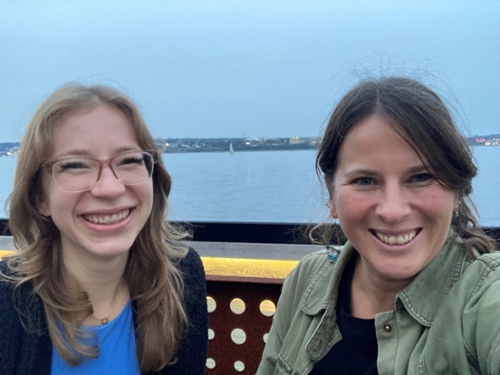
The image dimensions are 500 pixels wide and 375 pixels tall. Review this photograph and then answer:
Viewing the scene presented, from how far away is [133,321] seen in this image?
134 centimetres

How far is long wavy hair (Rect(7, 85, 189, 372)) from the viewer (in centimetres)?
120

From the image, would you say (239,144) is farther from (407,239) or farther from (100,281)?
(407,239)

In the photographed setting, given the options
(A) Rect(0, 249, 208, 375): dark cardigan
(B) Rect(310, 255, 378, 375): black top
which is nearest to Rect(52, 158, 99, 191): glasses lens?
(A) Rect(0, 249, 208, 375): dark cardigan

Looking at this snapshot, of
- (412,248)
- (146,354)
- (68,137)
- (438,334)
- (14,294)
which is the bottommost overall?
(146,354)

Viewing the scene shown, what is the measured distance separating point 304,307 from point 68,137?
0.74 metres

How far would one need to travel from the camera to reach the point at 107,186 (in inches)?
45.5

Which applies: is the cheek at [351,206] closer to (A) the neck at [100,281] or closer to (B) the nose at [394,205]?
(B) the nose at [394,205]

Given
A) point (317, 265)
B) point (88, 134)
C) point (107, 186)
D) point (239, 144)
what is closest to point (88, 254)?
point (107, 186)

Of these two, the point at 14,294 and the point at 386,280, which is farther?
the point at 14,294

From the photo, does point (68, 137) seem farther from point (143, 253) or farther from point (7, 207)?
point (143, 253)

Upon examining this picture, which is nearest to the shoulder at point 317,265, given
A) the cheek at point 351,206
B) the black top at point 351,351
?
the black top at point 351,351

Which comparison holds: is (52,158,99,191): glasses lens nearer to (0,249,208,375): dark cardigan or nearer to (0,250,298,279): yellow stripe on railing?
(0,249,208,375): dark cardigan

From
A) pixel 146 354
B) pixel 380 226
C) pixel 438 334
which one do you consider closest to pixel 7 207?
pixel 146 354

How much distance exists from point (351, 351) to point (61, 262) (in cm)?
85
